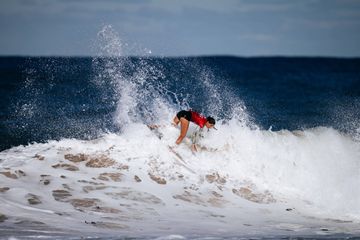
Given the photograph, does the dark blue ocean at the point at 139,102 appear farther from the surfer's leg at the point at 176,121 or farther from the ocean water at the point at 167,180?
the surfer's leg at the point at 176,121

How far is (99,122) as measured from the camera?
22.6 meters

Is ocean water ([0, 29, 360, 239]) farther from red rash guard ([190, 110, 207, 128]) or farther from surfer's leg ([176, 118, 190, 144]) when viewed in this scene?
red rash guard ([190, 110, 207, 128])

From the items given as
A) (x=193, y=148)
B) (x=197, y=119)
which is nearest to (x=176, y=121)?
(x=197, y=119)

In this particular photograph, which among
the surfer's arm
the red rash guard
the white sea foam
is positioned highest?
the red rash guard

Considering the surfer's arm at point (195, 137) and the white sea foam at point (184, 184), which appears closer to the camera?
the white sea foam at point (184, 184)

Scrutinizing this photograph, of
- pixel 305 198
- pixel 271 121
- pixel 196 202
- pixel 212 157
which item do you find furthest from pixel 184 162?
pixel 271 121

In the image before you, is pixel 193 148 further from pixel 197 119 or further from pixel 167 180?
pixel 167 180

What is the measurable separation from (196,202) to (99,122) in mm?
11624

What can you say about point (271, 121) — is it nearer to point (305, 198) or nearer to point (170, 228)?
point (305, 198)

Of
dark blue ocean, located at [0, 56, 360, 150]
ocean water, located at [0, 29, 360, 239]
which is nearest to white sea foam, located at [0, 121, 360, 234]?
ocean water, located at [0, 29, 360, 239]

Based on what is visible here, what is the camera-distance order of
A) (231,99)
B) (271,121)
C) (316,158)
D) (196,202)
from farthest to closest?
(231,99)
(271,121)
(316,158)
(196,202)

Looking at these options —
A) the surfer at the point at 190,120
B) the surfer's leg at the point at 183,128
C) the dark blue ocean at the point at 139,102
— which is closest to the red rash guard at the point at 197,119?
the surfer at the point at 190,120

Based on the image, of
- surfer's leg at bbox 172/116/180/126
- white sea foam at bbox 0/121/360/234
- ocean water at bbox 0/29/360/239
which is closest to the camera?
ocean water at bbox 0/29/360/239

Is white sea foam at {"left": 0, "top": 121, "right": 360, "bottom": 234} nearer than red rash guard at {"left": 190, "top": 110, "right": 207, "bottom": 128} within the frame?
Yes
